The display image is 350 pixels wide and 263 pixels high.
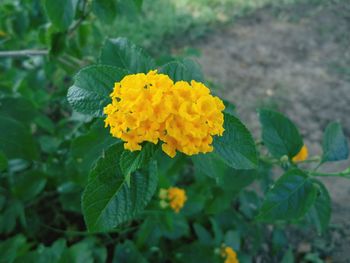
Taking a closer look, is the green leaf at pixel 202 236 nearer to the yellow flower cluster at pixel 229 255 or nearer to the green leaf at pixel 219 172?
the yellow flower cluster at pixel 229 255

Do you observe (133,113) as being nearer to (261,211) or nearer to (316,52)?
(261,211)

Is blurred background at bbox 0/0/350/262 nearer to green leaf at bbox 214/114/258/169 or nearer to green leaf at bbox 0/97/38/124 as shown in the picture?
green leaf at bbox 0/97/38/124

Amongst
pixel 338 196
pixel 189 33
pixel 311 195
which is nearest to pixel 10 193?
pixel 311 195

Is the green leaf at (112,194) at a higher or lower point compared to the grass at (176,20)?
lower

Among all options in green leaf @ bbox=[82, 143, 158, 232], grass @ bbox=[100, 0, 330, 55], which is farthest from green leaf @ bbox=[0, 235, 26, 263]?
grass @ bbox=[100, 0, 330, 55]

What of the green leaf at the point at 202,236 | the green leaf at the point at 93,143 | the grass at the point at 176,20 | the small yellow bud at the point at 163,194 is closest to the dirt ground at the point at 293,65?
the grass at the point at 176,20
